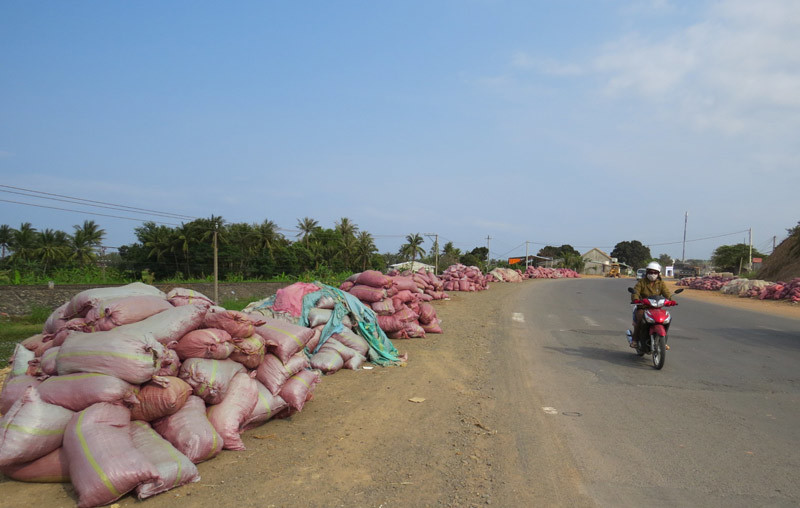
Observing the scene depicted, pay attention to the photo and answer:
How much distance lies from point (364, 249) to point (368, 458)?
169ft

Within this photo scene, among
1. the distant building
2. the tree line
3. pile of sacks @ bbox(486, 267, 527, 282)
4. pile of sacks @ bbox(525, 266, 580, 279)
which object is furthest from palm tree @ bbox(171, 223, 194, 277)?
the distant building

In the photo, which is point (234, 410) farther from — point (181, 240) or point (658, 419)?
point (181, 240)

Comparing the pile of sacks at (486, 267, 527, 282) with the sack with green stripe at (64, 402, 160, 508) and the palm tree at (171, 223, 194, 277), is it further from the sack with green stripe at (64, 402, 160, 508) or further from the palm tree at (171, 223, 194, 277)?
the sack with green stripe at (64, 402, 160, 508)

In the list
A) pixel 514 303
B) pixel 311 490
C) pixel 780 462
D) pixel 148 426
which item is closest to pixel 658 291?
pixel 780 462

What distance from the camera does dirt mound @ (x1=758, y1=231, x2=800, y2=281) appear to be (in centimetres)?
3006

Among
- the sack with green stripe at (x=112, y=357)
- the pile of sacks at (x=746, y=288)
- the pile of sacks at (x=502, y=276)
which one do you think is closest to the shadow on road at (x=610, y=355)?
the sack with green stripe at (x=112, y=357)

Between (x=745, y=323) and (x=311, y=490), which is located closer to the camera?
(x=311, y=490)

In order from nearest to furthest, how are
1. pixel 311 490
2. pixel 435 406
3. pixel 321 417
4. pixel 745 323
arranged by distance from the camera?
pixel 311 490 < pixel 321 417 < pixel 435 406 < pixel 745 323

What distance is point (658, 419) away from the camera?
15.9 feet

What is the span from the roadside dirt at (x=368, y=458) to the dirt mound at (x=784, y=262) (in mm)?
32142

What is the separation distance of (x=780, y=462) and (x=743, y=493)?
2.74 ft

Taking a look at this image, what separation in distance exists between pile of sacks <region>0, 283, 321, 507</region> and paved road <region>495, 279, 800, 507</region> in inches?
89.9

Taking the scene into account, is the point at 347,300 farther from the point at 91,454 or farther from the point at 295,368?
A: the point at 91,454

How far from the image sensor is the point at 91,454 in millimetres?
3088
